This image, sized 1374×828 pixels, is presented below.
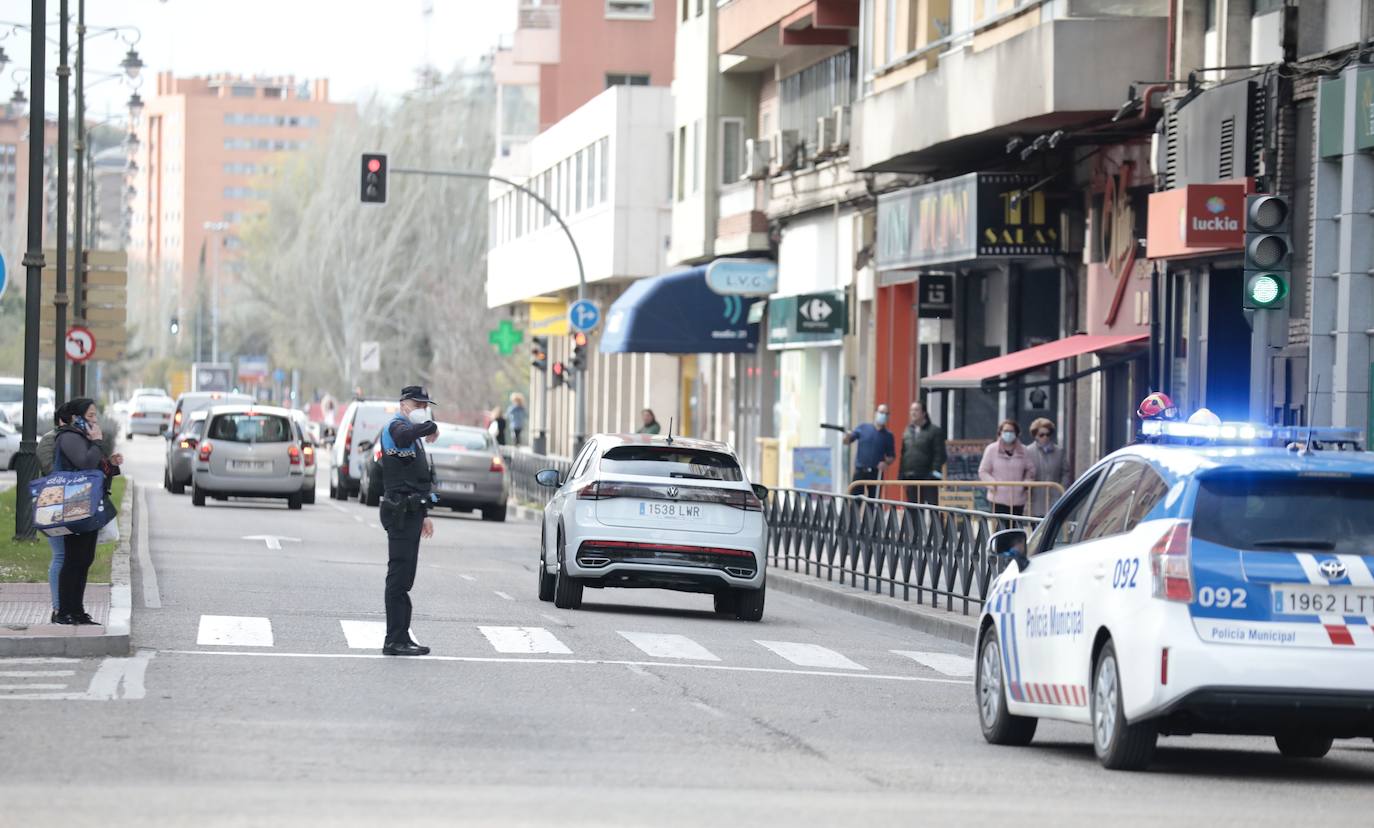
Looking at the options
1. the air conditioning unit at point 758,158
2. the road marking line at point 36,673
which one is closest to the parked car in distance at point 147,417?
the air conditioning unit at point 758,158

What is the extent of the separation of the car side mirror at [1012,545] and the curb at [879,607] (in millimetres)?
5627

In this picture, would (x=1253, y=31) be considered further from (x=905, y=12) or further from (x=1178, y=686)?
(x=1178, y=686)

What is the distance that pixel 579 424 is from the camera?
50.2m

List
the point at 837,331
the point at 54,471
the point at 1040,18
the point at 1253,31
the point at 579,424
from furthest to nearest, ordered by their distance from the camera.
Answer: the point at 579,424 < the point at 837,331 < the point at 1040,18 < the point at 1253,31 < the point at 54,471

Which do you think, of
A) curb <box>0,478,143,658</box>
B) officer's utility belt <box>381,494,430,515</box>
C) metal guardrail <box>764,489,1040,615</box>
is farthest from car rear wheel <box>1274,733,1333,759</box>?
metal guardrail <box>764,489,1040,615</box>

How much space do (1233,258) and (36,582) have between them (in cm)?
1164

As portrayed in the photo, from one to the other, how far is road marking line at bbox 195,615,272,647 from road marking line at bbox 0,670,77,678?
2.07 meters

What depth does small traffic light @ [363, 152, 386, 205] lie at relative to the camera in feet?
151

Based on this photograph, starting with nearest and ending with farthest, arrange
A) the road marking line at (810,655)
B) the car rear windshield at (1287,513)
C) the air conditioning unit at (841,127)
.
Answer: the car rear windshield at (1287,513) < the road marking line at (810,655) < the air conditioning unit at (841,127)

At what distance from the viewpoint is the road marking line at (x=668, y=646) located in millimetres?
18094

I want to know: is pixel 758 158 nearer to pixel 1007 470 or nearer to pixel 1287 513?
pixel 1007 470

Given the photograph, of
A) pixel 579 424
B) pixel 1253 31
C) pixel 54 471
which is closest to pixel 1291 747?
pixel 54 471

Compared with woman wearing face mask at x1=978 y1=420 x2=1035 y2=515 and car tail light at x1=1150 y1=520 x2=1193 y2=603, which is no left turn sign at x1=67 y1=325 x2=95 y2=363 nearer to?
woman wearing face mask at x1=978 y1=420 x2=1035 y2=515

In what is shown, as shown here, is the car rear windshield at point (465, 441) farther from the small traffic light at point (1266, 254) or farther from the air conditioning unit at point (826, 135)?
the small traffic light at point (1266, 254)
